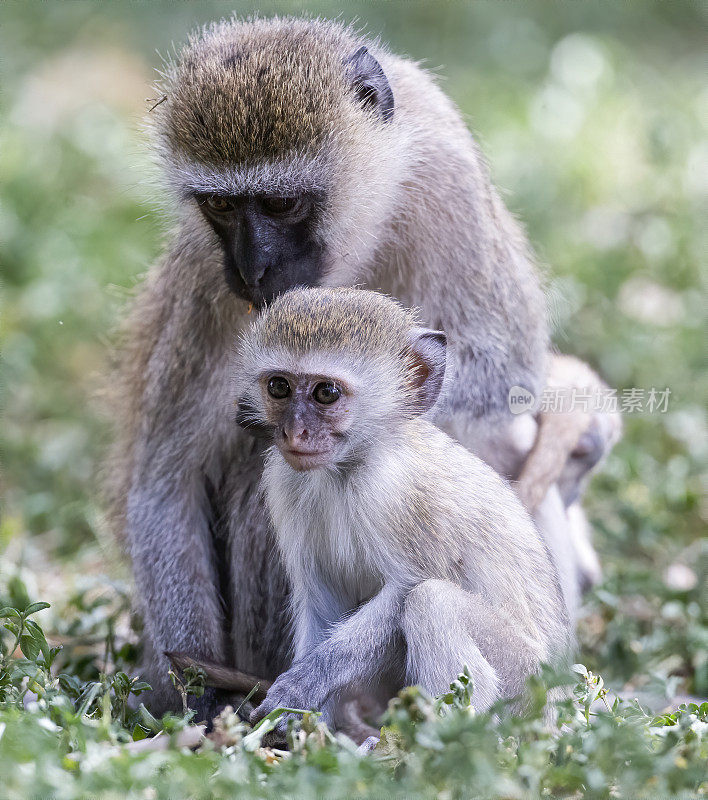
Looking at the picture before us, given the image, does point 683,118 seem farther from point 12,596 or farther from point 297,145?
point 12,596

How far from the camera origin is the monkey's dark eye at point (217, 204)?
3947mm

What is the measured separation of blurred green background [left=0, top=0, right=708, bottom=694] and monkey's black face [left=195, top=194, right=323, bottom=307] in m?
0.76

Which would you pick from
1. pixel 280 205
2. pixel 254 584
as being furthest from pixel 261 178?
pixel 254 584

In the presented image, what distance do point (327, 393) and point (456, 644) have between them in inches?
34.9

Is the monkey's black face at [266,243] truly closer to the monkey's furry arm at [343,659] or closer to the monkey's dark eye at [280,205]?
the monkey's dark eye at [280,205]

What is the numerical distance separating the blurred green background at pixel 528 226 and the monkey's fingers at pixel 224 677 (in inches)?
58.1

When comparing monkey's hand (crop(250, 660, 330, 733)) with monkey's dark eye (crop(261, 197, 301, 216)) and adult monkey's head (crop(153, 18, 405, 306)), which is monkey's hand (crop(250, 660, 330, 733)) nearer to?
adult monkey's head (crop(153, 18, 405, 306))

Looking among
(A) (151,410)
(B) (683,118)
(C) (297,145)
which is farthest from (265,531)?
(B) (683,118)

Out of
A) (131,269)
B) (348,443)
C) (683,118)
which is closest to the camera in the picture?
(348,443)

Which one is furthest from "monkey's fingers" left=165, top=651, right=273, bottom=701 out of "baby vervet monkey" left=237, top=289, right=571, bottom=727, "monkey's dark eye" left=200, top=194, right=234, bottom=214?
"monkey's dark eye" left=200, top=194, right=234, bottom=214

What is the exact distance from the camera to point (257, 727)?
332 cm

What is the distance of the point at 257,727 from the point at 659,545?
3.05 metres

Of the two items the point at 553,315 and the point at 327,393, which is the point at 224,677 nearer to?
the point at 327,393

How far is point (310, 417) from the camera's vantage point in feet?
11.6
